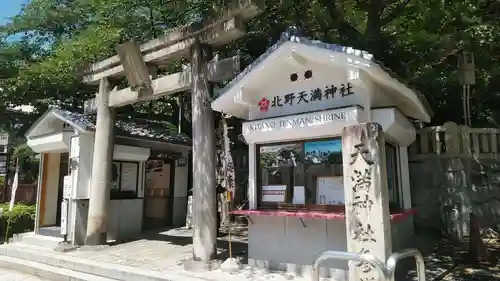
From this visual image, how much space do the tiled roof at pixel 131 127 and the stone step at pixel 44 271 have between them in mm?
3876

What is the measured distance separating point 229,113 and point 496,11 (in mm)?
6052

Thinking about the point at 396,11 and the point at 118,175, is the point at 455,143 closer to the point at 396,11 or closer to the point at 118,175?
the point at 396,11

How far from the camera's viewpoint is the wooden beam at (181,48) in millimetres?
8328

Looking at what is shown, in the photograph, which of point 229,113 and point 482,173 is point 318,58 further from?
point 482,173

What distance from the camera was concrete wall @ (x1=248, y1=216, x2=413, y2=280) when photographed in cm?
693

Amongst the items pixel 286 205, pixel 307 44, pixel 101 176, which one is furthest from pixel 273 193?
pixel 101 176

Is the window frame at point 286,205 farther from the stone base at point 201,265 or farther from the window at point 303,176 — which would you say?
the stone base at point 201,265

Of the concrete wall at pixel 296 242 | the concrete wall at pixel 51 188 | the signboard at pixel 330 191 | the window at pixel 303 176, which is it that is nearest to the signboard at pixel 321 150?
the window at pixel 303 176

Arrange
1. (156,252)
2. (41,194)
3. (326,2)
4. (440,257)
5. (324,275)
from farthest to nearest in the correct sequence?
(41,194) < (326,2) < (156,252) < (440,257) < (324,275)

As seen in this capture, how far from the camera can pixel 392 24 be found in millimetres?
12445

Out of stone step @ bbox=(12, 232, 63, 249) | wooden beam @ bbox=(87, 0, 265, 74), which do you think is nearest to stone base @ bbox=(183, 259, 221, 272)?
stone step @ bbox=(12, 232, 63, 249)

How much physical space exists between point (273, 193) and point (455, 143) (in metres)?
5.65

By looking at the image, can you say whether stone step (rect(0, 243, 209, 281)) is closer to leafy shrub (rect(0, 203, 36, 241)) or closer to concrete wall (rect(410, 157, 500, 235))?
leafy shrub (rect(0, 203, 36, 241))

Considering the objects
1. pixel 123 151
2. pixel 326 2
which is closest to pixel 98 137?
pixel 123 151
